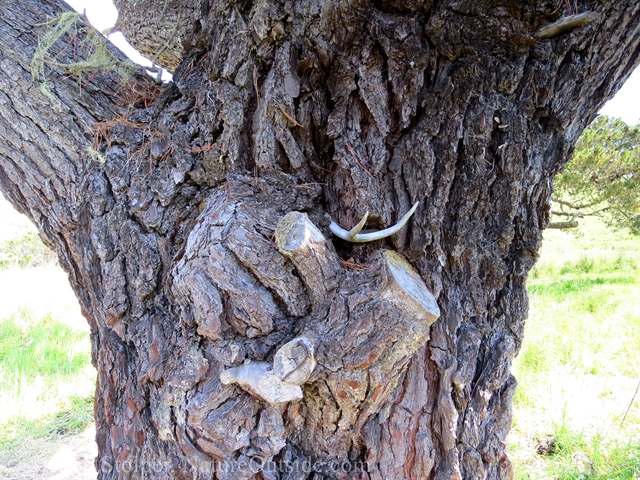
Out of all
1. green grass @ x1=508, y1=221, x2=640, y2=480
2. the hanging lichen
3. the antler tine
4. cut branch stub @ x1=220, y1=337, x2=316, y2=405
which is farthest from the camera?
green grass @ x1=508, y1=221, x2=640, y2=480

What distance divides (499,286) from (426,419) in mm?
506

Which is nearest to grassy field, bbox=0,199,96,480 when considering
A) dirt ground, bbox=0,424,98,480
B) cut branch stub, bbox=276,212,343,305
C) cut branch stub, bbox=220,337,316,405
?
dirt ground, bbox=0,424,98,480

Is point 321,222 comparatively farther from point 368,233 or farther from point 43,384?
point 43,384

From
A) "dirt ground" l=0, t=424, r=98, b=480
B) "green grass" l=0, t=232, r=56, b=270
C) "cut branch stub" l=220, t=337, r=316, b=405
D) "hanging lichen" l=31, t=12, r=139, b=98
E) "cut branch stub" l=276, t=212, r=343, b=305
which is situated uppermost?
"hanging lichen" l=31, t=12, r=139, b=98

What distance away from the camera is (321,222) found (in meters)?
1.23

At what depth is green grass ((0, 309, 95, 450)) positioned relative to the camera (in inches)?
114

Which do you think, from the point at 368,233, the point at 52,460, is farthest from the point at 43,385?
the point at 368,233

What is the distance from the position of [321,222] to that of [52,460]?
9.27ft

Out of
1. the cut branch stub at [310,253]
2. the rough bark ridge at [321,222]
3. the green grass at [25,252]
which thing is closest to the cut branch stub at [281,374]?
the rough bark ridge at [321,222]

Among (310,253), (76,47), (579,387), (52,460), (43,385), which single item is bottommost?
(52,460)

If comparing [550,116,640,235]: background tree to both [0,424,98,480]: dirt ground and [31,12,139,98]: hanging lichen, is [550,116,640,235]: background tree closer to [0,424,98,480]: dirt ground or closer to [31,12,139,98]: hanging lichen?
[31,12,139,98]: hanging lichen

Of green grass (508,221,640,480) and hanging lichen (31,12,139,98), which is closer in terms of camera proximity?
hanging lichen (31,12,139,98)

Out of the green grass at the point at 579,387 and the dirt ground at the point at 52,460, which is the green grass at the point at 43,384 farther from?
the green grass at the point at 579,387

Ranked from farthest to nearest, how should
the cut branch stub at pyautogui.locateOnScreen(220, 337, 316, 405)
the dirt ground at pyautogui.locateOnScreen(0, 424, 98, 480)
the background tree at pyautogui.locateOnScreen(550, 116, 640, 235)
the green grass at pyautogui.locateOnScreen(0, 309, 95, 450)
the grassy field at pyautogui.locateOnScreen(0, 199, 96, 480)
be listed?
the background tree at pyautogui.locateOnScreen(550, 116, 640, 235), the green grass at pyautogui.locateOnScreen(0, 309, 95, 450), the grassy field at pyautogui.locateOnScreen(0, 199, 96, 480), the dirt ground at pyautogui.locateOnScreen(0, 424, 98, 480), the cut branch stub at pyautogui.locateOnScreen(220, 337, 316, 405)
